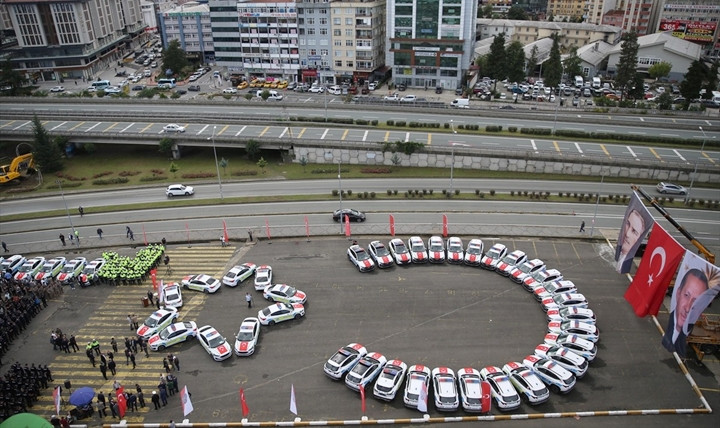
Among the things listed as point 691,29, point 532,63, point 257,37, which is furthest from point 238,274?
point 691,29

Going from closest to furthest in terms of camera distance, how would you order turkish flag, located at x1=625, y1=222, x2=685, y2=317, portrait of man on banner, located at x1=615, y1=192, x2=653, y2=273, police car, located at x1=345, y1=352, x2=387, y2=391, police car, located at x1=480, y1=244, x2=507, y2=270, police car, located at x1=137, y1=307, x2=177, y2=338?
turkish flag, located at x1=625, y1=222, x2=685, y2=317
police car, located at x1=345, y1=352, x2=387, y2=391
portrait of man on banner, located at x1=615, y1=192, x2=653, y2=273
police car, located at x1=137, y1=307, x2=177, y2=338
police car, located at x1=480, y1=244, x2=507, y2=270

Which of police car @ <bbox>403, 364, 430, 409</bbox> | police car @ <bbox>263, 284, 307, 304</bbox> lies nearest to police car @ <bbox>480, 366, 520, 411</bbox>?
police car @ <bbox>403, 364, 430, 409</bbox>

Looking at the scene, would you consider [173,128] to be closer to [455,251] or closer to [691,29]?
[455,251]

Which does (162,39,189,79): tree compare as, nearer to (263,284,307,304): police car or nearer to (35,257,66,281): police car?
(35,257,66,281): police car

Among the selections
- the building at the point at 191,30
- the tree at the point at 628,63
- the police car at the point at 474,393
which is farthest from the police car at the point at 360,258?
the building at the point at 191,30

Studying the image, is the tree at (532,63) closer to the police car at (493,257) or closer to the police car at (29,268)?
the police car at (493,257)

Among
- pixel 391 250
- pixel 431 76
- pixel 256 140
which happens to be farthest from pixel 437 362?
pixel 431 76

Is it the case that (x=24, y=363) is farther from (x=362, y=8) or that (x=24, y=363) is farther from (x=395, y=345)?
(x=362, y=8)
